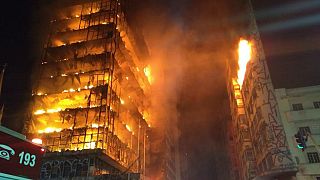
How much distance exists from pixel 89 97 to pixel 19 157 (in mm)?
28087

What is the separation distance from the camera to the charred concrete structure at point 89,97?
33.2m

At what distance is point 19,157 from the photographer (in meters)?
10.1

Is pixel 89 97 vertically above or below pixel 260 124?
above

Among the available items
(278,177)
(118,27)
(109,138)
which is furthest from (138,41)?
(278,177)

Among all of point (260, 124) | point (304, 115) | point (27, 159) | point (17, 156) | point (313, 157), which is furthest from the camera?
point (260, 124)

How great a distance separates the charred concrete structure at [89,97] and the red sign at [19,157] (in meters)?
19.1

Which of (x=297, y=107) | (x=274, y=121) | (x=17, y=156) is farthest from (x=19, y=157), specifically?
(x=297, y=107)

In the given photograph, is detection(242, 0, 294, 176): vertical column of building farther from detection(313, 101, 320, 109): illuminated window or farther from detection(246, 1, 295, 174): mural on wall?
detection(313, 101, 320, 109): illuminated window

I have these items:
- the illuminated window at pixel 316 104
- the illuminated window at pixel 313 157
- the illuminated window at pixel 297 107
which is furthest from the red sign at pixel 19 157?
the illuminated window at pixel 316 104

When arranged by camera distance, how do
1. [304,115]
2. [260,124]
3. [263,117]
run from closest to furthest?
[304,115] < [263,117] < [260,124]

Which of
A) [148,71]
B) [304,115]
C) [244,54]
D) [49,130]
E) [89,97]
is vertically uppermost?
[148,71]

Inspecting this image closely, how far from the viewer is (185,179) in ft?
411

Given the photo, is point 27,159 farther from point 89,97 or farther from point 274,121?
point 274,121

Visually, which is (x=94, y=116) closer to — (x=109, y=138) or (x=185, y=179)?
(x=109, y=138)
